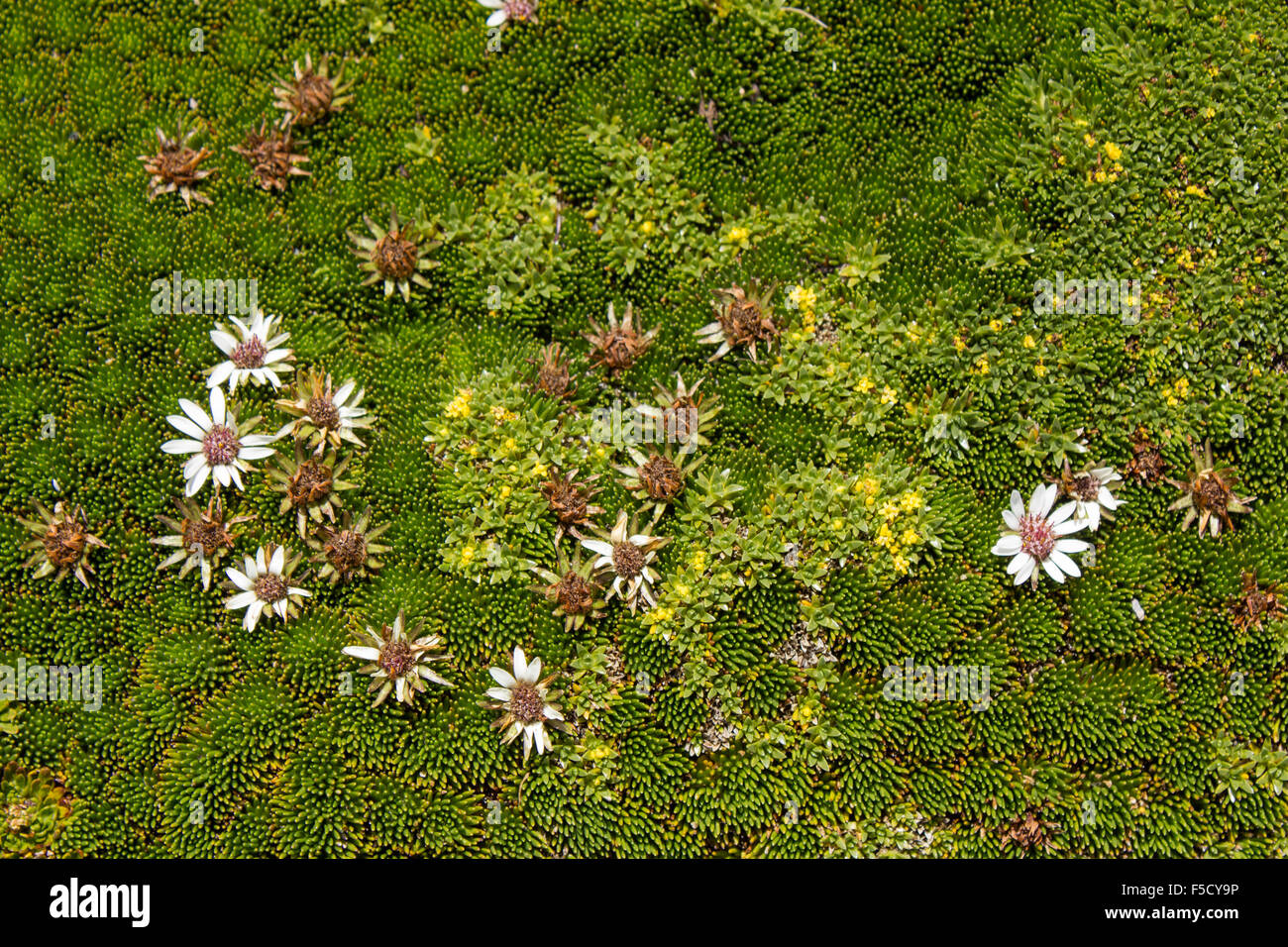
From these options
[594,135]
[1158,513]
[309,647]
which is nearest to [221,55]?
[594,135]

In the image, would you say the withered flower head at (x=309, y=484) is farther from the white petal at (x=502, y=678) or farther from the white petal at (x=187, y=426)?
the white petal at (x=502, y=678)

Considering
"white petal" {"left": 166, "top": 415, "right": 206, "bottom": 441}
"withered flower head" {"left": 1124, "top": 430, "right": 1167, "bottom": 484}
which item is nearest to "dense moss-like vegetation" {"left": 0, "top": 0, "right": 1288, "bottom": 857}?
"withered flower head" {"left": 1124, "top": 430, "right": 1167, "bottom": 484}

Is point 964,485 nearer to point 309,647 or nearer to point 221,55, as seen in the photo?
point 309,647

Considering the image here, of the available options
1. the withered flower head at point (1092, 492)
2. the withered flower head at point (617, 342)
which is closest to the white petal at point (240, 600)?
the withered flower head at point (617, 342)

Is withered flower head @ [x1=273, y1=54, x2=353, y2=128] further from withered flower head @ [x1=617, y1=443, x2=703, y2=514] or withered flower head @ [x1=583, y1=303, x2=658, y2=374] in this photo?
withered flower head @ [x1=617, y1=443, x2=703, y2=514]

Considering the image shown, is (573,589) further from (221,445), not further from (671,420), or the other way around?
(221,445)
